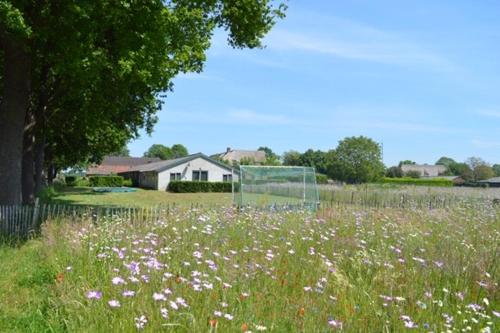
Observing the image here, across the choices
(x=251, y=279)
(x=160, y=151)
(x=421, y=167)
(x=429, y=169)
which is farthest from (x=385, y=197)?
(x=160, y=151)

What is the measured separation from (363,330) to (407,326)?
467 millimetres

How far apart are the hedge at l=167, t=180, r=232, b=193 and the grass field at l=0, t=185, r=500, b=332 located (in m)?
46.6

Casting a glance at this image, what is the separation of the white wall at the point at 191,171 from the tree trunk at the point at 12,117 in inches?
1811

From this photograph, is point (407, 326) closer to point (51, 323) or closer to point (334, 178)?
point (51, 323)

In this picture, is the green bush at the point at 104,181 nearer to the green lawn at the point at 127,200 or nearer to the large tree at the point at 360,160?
the green lawn at the point at 127,200

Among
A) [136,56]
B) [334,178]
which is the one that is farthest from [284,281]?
[334,178]

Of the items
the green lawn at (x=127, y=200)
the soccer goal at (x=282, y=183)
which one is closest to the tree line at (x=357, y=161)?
the green lawn at (x=127, y=200)

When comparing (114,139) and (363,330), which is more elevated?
(114,139)

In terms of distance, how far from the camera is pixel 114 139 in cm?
3884

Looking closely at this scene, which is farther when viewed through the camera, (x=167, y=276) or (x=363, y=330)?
(x=167, y=276)

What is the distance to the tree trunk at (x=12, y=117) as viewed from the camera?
14547mm

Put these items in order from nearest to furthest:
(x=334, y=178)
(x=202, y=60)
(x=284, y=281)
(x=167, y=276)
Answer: (x=167, y=276) → (x=284, y=281) → (x=202, y=60) → (x=334, y=178)

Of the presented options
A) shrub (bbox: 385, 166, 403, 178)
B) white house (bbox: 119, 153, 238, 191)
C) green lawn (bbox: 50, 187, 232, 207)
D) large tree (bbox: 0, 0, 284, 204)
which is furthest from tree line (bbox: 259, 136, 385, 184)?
large tree (bbox: 0, 0, 284, 204)

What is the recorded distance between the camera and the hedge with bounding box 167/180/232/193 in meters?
56.8
